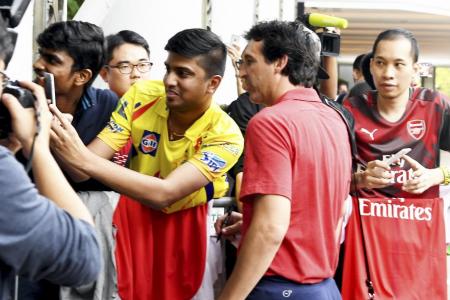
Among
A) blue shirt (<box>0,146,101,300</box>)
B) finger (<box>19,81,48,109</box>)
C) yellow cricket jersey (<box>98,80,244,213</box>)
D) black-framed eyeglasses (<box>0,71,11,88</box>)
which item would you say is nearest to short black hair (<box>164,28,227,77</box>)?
yellow cricket jersey (<box>98,80,244,213</box>)

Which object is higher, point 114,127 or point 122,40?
point 122,40

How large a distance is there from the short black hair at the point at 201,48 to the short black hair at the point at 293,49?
14.2 inches

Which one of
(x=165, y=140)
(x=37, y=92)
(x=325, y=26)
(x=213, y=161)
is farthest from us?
(x=325, y=26)

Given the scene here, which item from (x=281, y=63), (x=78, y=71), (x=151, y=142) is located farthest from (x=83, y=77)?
(x=281, y=63)

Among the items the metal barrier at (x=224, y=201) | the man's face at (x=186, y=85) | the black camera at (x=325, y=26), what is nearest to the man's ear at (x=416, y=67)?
the black camera at (x=325, y=26)

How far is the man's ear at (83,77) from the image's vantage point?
3.63 metres

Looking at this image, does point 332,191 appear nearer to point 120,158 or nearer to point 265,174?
point 265,174

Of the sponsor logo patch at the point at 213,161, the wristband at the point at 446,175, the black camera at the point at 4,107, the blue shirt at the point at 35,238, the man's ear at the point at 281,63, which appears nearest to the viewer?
the blue shirt at the point at 35,238

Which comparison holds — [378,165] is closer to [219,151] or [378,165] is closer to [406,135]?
[406,135]

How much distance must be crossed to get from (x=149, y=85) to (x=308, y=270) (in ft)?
3.87

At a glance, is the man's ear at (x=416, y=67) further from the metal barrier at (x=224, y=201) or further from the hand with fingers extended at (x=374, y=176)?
the metal barrier at (x=224, y=201)

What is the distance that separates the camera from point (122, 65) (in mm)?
5055

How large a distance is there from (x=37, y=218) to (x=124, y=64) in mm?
3256

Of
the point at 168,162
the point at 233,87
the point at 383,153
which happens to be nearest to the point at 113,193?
the point at 168,162
